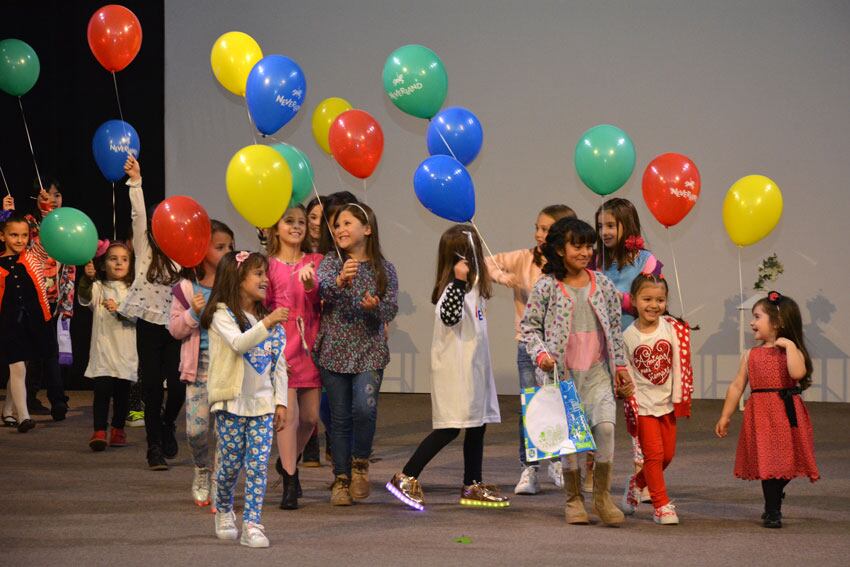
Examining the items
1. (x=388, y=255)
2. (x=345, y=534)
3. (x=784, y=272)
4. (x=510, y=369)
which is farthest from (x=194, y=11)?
(x=345, y=534)

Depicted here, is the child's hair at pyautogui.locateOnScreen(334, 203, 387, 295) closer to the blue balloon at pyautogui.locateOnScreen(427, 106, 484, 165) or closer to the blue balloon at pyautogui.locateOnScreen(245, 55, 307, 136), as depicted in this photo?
the blue balloon at pyautogui.locateOnScreen(245, 55, 307, 136)

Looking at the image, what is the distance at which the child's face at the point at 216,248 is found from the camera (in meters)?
4.67

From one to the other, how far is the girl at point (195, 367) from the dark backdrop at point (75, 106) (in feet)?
15.8

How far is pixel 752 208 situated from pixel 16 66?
14.4ft

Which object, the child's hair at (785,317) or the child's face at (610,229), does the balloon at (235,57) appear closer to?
the child's face at (610,229)

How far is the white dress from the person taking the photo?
175 inches

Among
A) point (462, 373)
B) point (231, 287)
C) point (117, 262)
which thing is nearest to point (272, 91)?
point (231, 287)

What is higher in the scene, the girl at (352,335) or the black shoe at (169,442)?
the girl at (352,335)

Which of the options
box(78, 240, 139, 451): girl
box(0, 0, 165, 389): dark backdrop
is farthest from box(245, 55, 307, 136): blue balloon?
box(0, 0, 165, 389): dark backdrop

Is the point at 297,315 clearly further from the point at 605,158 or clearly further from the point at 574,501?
the point at 605,158

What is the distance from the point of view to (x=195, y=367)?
14.5 feet

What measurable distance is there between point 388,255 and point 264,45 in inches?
78.0

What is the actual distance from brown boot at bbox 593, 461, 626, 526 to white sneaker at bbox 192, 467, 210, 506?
1550 mm

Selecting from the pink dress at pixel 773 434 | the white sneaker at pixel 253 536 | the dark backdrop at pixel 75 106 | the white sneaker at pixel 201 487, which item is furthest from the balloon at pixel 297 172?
the dark backdrop at pixel 75 106
